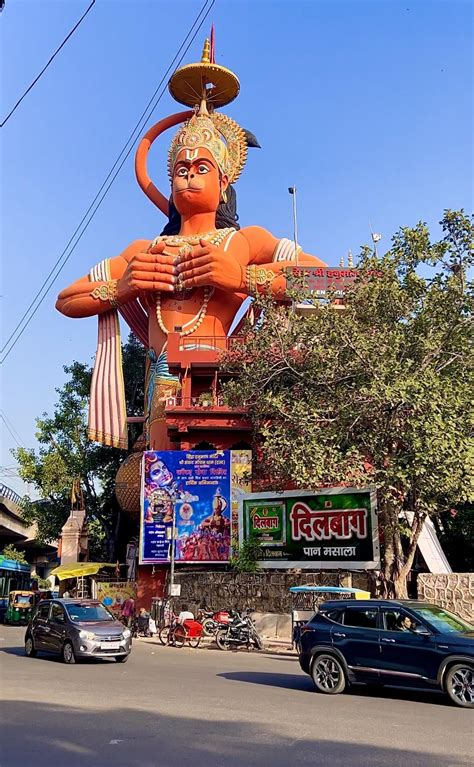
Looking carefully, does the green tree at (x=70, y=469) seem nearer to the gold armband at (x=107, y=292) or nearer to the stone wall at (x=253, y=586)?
the gold armband at (x=107, y=292)

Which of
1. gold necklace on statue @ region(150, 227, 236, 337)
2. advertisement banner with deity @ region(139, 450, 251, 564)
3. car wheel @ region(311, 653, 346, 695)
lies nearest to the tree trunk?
advertisement banner with deity @ region(139, 450, 251, 564)

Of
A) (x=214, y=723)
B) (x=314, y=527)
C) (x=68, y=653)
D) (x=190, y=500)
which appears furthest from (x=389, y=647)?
(x=190, y=500)

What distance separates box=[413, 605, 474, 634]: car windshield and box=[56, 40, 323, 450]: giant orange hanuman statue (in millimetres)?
20132

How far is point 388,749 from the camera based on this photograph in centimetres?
715

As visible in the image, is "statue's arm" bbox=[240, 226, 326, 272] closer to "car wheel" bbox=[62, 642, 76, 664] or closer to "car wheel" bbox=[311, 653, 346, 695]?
"car wheel" bbox=[62, 642, 76, 664]

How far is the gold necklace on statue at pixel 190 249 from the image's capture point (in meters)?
31.8

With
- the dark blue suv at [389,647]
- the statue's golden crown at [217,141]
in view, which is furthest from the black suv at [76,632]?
the statue's golden crown at [217,141]

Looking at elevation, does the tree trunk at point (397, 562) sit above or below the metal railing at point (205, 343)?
below

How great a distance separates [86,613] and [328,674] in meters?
6.52

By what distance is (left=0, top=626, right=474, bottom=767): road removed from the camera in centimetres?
685

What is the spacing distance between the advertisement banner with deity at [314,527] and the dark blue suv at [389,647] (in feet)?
34.3

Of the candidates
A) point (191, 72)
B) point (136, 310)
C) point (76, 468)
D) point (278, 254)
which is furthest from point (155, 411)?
point (191, 72)

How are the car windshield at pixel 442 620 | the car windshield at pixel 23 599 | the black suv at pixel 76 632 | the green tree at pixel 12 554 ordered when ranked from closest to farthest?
1. the car windshield at pixel 442 620
2. the black suv at pixel 76 632
3. the car windshield at pixel 23 599
4. the green tree at pixel 12 554

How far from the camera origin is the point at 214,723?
8438 millimetres
